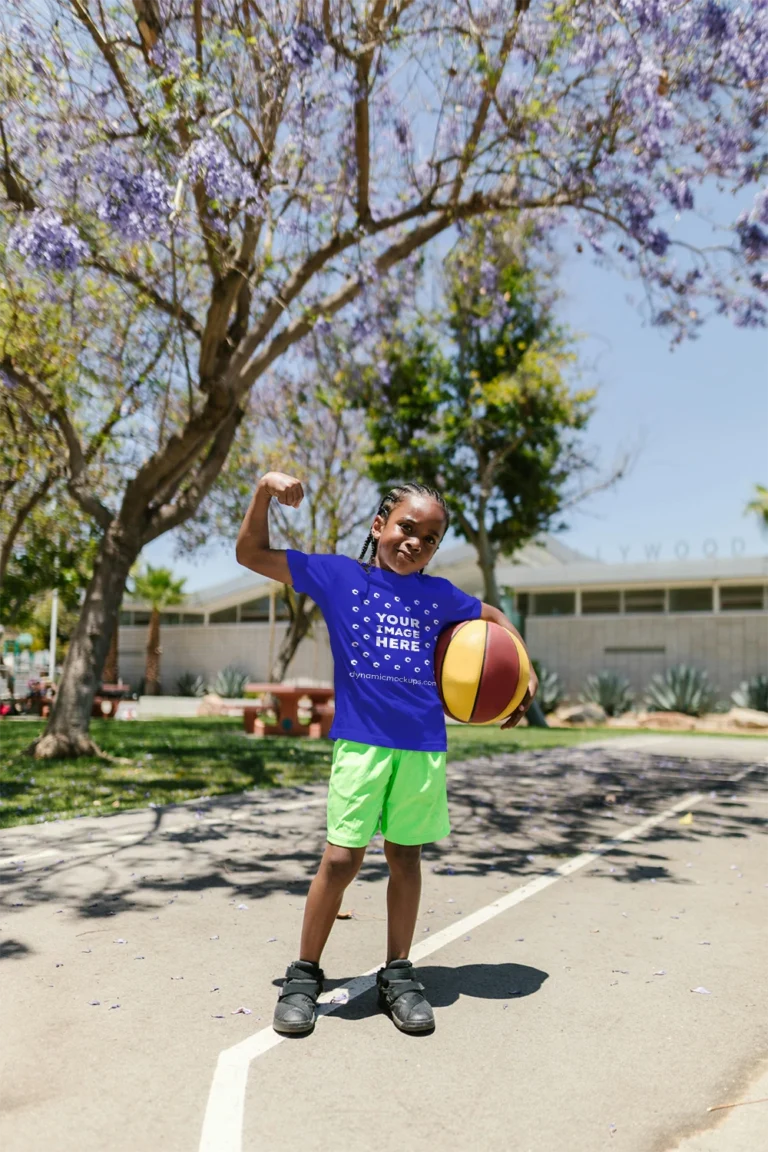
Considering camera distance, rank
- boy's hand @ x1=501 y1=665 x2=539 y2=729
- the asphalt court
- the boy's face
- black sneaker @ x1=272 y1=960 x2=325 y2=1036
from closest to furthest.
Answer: the asphalt court → black sneaker @ x1=272 y1=960 x2=325 y2=1036 → the boy's face → boy's hand @ x1=501 y1=665 x2=539 y2=729

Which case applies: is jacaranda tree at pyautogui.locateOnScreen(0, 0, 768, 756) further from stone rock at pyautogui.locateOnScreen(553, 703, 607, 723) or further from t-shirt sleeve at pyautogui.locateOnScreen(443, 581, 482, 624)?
stone rock at pyautogui.locateOnScreen(553, 703, 607, 723)

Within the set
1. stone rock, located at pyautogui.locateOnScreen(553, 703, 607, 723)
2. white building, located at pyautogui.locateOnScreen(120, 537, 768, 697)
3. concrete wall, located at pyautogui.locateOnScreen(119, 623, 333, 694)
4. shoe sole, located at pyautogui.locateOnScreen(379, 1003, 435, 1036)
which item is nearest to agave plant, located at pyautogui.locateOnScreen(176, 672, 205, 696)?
concrete wall, located at pyautogui.locateOnScreen(119, 623, 333, 694)

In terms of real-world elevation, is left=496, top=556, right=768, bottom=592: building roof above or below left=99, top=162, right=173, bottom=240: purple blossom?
below

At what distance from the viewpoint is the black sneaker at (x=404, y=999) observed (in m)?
3.39

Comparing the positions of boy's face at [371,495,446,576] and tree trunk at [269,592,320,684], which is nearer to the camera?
boy's face at [371,495,446,576]

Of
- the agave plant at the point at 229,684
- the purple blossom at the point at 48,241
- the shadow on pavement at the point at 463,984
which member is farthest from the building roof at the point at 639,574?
the shadow on pavement at the point at 463,984

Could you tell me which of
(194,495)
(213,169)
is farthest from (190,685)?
(213,169)

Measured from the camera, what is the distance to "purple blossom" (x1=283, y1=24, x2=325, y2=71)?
29.9 ft

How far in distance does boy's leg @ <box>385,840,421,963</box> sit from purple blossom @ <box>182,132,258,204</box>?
7215 mm

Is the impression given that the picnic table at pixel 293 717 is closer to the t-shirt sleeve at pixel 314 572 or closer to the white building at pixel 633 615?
the white building at pixel 633 615

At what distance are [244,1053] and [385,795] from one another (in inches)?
39.0

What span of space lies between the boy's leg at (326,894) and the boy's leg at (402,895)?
0.17 meters

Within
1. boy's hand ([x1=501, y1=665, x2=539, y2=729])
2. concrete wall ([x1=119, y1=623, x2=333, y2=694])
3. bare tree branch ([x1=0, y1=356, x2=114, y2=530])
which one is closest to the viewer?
boy's hand ([x1=501, y1=665, x2=539, y2=729])

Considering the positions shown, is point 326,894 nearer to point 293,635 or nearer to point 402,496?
point 402,496
